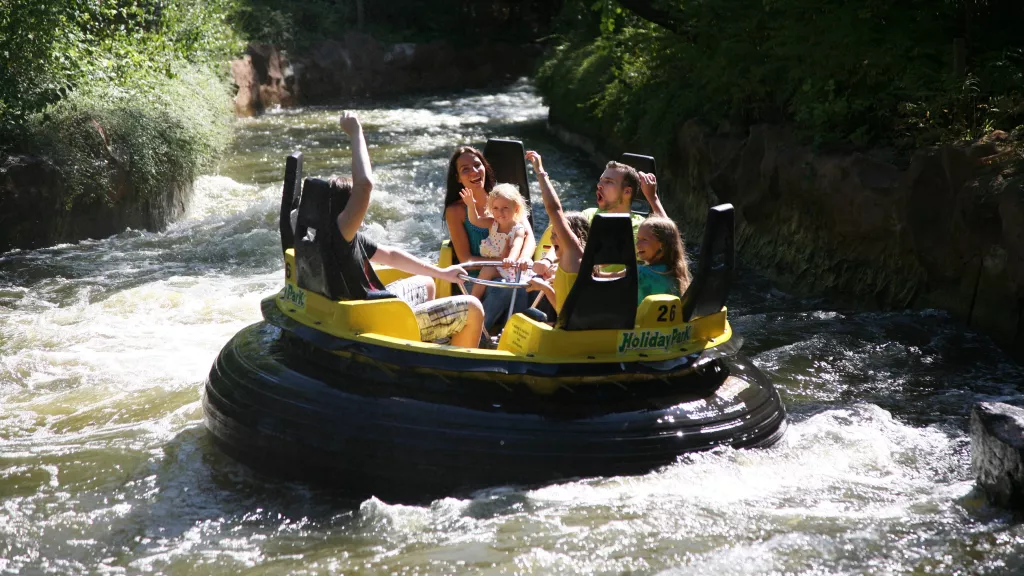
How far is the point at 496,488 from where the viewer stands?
4.20 m

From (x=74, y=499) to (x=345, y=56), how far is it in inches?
769

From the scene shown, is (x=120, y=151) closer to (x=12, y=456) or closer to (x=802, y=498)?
(x=12, y=456)

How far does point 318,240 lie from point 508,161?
1870 millimetres

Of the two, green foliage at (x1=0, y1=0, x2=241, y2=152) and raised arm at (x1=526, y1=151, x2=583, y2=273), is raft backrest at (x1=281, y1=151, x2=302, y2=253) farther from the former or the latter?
green foliage at (x1=0, y1=0, x2=241, y2=152)

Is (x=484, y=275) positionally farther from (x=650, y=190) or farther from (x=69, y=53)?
(x=69, y=53)

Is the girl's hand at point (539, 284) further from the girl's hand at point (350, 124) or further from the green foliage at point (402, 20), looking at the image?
the green foliage at point (402, 20)

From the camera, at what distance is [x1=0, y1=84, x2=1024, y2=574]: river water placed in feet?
12.5

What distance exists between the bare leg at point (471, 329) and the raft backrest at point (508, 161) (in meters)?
1.34

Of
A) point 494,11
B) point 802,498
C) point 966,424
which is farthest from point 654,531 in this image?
point 494,11

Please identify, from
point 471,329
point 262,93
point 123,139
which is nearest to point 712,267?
point 471,329

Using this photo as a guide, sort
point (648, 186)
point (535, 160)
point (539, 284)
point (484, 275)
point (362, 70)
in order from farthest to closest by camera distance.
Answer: point (362, 70) < point (484, 275) < point (648, 186) < point (535, 160) < point (539, 284)

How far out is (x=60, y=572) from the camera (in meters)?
3.84

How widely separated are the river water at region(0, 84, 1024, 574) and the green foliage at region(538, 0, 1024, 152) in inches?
56.2

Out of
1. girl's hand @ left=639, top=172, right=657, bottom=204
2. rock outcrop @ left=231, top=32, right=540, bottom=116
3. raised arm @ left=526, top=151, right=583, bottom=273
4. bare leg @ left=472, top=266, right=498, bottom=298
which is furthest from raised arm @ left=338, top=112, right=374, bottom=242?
rock outcrop @ left=231, top=32, right=540, bottom=116
